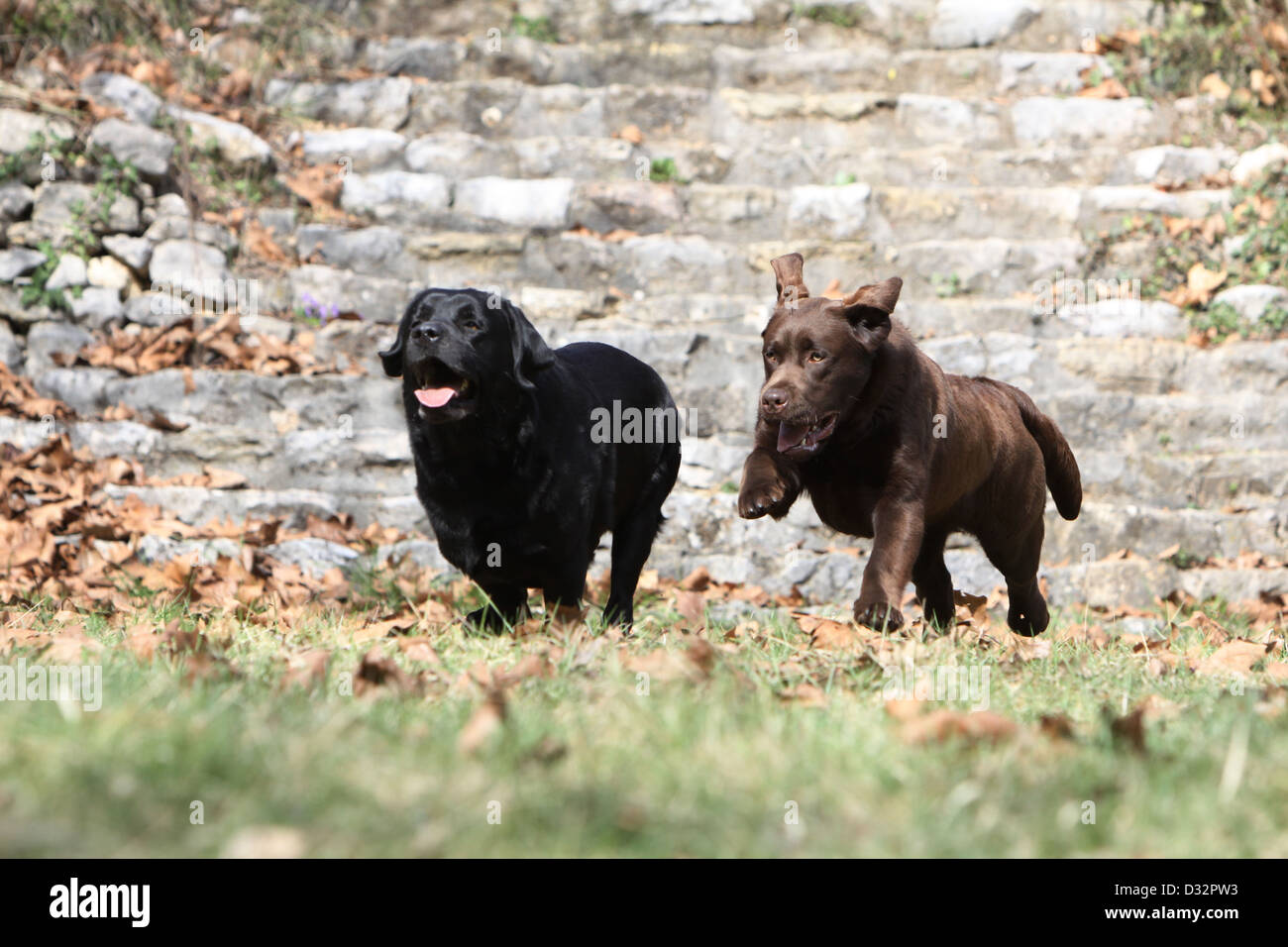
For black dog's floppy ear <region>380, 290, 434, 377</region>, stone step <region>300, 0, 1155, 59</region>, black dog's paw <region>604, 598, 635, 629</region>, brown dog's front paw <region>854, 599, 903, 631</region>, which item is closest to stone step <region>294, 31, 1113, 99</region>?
stone step <region>300, 0, 1155, 59</region>

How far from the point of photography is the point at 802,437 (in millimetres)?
4016

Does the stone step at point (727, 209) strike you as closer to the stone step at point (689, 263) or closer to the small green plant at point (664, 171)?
the stone step at point (689, 263)

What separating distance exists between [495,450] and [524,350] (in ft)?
1.19

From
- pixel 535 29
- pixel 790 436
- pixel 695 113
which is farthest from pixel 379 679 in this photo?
pixel 535 29

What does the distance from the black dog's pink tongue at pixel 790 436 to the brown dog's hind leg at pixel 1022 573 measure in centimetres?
132

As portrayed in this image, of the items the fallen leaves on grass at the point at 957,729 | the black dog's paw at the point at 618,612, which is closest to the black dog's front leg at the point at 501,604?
the black dog's paw at the point at 618,612

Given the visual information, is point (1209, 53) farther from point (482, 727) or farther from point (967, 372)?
point (482, 727)

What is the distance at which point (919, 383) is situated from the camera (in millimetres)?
4285

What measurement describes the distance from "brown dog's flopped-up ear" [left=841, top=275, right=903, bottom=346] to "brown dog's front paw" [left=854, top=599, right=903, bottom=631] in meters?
0.82

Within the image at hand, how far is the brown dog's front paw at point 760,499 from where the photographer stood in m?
4.03

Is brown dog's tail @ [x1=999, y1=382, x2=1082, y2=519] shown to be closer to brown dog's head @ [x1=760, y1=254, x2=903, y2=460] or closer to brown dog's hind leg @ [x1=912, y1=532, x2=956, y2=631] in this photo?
brown dog's hind leg @ [x1=912, y1=532, x2=956, y2=631]

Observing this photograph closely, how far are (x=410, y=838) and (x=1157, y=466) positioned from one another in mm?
5601
